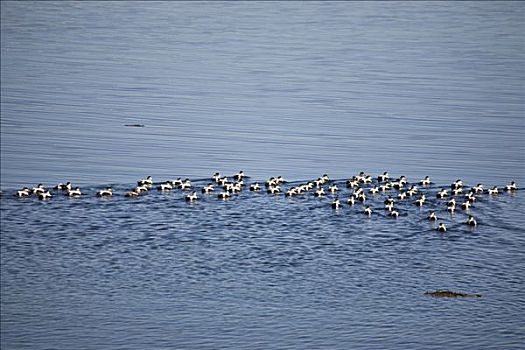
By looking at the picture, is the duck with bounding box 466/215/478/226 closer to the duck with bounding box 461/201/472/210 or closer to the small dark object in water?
the duck with bounding box 461/201/472/210

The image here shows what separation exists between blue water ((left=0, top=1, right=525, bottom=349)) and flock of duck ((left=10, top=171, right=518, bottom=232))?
1.24 feet

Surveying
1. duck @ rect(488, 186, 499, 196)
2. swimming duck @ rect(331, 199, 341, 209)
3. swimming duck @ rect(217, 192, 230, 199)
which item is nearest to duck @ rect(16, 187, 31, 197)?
swimming duck @ rect(217, 192, 230, 199)

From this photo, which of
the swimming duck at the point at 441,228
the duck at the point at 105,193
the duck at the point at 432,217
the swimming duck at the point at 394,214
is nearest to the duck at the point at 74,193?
the duck at the point at 105,193

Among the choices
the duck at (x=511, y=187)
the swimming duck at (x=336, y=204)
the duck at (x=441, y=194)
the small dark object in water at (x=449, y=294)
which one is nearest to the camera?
the small dark object in water at (x=449, y=294)

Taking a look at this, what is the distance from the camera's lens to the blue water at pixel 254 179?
2909 cm

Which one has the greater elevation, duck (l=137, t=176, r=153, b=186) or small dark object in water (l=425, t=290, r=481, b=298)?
duck (l=137, t=176, r=153, b=186)

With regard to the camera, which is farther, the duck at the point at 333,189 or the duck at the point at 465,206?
the duck at the point at 333,189

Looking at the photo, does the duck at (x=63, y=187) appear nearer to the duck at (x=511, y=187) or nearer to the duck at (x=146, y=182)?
the duck at (x=146, y=182)

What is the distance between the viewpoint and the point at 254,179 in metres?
42.7

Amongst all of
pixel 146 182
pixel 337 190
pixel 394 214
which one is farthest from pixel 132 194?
pixel 394 214

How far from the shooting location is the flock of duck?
38.9 meters

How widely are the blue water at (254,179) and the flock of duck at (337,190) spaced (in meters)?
0.38

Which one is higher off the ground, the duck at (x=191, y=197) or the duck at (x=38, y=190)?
the duck at (x=38, y=190)

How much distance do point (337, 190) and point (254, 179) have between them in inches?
130
